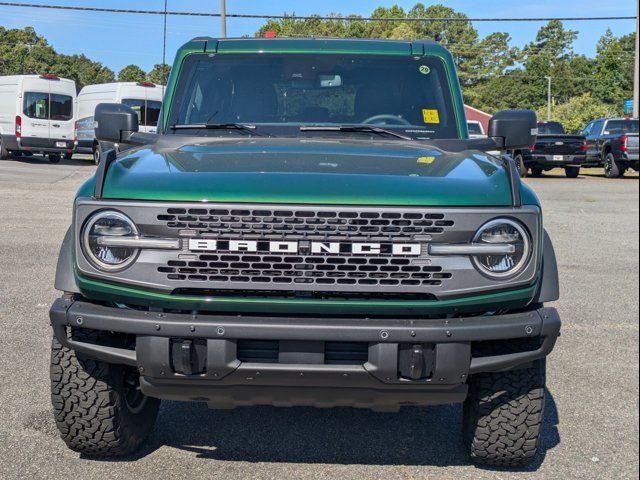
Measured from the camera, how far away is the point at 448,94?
4.96m

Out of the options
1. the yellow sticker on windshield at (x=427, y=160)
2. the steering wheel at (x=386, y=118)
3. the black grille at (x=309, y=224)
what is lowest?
the black grille at (x=309, y=224)

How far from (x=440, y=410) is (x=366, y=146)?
5.17 feet

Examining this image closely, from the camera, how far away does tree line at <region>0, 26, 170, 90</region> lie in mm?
85562

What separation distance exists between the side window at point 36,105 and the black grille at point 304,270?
2619 centimetres

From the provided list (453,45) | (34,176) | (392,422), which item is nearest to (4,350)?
(392,422)

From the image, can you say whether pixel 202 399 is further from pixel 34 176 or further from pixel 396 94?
pixel 34 176

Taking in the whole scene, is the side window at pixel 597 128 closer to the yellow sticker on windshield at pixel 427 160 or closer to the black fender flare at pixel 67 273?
the yellow sticker on windshield at pixel 427 160

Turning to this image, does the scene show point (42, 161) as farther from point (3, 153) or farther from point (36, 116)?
point (36, 116)

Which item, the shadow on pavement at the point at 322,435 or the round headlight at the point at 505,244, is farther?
the shadow on pavement at the point at 322,435

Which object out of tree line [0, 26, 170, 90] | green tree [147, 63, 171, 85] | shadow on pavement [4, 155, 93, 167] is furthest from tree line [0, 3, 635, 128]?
shadow on pavement [4, 155, 93, 167]

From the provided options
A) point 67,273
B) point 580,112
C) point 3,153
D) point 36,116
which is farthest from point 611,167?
point 580,112

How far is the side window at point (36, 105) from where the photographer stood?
2773cm

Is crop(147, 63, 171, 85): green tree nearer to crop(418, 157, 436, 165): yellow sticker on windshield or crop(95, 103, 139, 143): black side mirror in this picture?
crop(95, 103, 139, 143): black side mirror

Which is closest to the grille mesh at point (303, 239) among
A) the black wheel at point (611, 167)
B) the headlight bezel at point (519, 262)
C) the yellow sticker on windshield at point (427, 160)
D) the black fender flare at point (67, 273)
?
the headlight bezel at point (519, 262)
